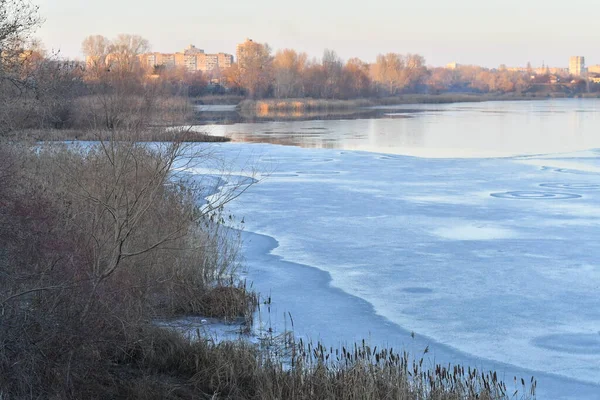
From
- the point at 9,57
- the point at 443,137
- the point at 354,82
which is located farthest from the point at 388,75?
the point at 9,57

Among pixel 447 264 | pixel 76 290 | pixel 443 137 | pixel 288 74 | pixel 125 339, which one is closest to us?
pixel 76 290

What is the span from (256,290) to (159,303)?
1278 millimetres

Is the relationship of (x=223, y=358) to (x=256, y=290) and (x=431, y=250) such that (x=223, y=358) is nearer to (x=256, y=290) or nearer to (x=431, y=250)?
(x=256, y=290)

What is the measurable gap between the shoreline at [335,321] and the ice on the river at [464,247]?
0.30 ft

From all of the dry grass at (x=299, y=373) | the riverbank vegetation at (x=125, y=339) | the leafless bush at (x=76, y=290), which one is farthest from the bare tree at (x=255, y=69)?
the dry grass at (x=299, y=373)

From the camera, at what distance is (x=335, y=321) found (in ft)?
21.3

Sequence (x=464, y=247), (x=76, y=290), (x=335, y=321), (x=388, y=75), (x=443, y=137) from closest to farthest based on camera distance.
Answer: (x=76, y=290) → (x=335, y=321) → (x=464, y=247) → (x=443, y=137) → (x=388, y=75)

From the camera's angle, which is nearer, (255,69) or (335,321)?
(335,321)

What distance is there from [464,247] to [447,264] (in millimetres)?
951

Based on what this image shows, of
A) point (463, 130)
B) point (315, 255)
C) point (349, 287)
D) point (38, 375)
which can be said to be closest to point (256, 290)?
point (349, 287)

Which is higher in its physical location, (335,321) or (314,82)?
(314,82)

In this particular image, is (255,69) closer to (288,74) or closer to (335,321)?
(288,74)

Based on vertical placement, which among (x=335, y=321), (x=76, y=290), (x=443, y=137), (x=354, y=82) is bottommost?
(x=335, y=321)

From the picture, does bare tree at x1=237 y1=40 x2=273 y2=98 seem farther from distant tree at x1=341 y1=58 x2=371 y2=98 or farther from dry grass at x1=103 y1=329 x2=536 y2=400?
dry grass at x1=103 y1=329 x2=536 y2=400
